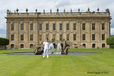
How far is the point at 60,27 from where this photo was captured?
5478 cm

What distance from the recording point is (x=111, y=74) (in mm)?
8484

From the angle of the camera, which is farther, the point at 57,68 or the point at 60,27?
the point at 60,27

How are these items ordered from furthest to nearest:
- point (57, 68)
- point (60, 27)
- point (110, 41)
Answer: point (60, 27) → point (110, 41) → point (57, 68)

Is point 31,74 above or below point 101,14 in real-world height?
below

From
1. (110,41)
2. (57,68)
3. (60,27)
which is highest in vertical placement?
(60,27)

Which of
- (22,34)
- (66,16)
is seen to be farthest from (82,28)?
(22,34)

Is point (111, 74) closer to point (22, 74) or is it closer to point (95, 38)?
point (22, 74)

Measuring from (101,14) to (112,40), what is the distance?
10044 mm

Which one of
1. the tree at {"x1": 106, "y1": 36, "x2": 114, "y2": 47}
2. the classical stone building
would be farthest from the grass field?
the classical stone building

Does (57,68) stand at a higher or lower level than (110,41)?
lower

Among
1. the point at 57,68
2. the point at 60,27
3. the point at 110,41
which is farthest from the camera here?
the point at 60,27

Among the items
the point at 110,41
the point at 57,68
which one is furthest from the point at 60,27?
the point at 57,68

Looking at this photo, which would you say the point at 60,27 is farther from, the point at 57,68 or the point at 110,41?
the point at 57,68

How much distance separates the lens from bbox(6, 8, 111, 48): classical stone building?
2137 inches
